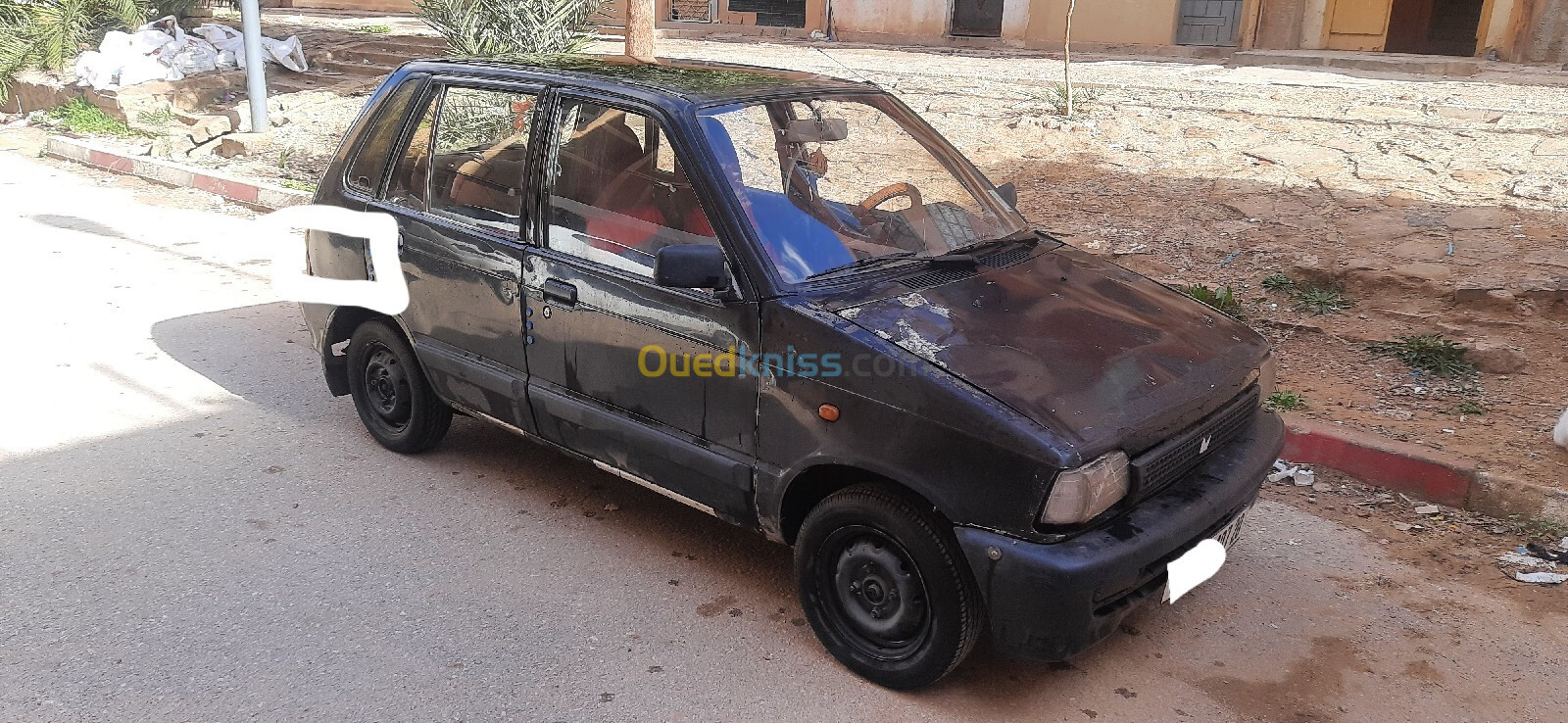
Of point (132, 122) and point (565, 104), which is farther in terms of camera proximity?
point (132, 122)

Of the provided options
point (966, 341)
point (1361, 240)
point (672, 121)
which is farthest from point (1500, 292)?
point (672, 121)

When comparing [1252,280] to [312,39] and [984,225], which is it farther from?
[312,39]

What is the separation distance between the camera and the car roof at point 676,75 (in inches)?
147

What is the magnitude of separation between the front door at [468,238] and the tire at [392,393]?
17cm

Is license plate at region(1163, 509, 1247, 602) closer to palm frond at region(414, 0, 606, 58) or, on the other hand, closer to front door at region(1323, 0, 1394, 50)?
palm frond at region(414, 0, 606, 58)

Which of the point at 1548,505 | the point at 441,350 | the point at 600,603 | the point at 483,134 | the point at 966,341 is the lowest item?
the point at 600,603

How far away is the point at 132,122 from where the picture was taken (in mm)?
12414

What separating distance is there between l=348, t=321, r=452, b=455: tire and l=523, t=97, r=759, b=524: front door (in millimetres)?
813

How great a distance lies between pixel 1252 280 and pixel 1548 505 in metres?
2.42

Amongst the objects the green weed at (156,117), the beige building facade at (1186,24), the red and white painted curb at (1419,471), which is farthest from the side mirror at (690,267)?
the beige building facade at (1186,24)

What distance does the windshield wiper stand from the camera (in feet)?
11.0

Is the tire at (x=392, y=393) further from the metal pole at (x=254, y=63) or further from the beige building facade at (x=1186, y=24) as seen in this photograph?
the beige building facade at (x=1186, y=24)

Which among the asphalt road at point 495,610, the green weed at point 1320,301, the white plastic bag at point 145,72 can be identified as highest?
the white plastic bag at point 145,72

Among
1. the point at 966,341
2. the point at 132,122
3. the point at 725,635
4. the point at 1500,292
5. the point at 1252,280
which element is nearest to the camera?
the point at 966,341
